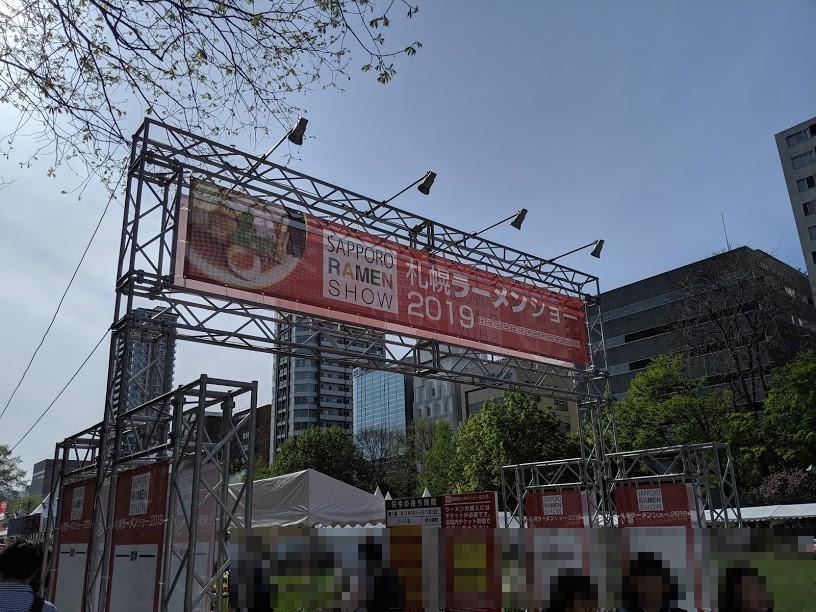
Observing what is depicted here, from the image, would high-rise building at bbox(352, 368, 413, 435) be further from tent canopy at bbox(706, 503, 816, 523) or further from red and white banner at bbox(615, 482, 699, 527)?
red and white banner at bbox(615, 482, 699, 527)

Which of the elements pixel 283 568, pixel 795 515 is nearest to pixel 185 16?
pixel 283 568

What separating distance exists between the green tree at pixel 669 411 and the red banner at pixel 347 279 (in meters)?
15.2

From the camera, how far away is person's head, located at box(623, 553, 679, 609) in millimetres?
4706

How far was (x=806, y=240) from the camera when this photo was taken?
49000mm

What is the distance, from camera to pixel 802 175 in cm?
5088

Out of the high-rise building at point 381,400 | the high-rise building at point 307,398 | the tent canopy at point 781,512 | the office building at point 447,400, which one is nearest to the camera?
the tent canopy at point 781,512

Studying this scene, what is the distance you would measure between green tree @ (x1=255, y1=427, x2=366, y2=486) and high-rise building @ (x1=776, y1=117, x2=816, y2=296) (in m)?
37.7

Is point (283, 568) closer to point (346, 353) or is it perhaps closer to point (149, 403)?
point (149, 403)

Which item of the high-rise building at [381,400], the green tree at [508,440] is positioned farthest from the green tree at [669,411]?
the high-rise building at [381,400]

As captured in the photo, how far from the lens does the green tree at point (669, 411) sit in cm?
2542

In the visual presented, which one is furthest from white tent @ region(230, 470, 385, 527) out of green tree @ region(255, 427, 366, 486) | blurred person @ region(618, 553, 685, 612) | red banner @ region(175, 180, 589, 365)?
green tree @ region(255, 427, 366, 486)

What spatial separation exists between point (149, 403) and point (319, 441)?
3958cm

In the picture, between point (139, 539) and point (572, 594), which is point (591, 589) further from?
point (139, 539)

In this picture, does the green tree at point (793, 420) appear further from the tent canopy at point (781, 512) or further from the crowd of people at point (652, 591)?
the crowd of people at point (652, 591)
